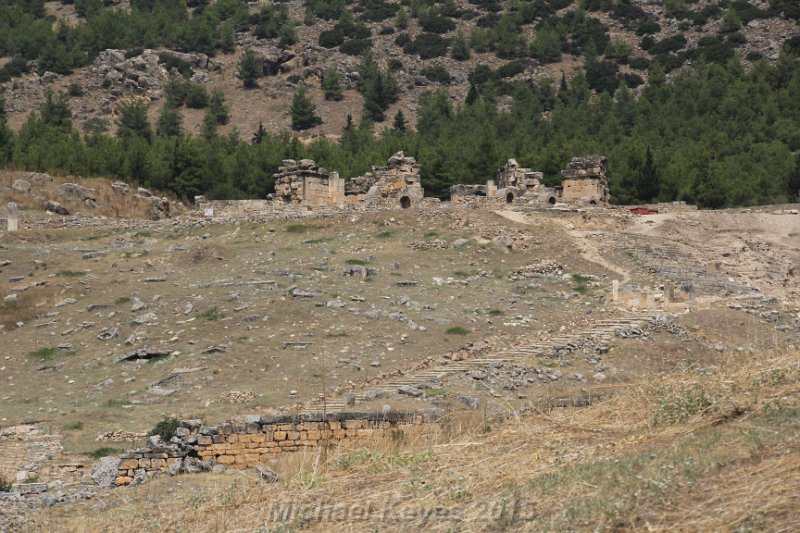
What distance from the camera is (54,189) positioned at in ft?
147

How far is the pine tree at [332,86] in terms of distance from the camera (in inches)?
3600

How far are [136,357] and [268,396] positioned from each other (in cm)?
416

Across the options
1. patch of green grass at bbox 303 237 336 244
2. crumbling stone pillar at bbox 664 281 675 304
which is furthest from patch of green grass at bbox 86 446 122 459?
patch of green grass at bbox 303 237 336 244

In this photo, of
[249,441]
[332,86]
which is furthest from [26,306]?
[332,86]

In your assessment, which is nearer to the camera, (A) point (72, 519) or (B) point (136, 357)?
(A) point (72, 519)

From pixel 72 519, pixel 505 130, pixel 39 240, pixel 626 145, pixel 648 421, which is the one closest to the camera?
pixel 648 421

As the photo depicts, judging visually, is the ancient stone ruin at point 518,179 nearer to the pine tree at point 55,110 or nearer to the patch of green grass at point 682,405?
the patch of green grass at point 682,405

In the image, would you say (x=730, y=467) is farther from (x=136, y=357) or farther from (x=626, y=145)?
(x=626, y=145)

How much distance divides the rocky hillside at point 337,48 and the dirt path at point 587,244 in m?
48.5

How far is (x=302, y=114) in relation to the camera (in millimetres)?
84125

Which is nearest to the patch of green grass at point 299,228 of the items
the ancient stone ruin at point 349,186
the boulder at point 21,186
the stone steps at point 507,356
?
the ancient stone ruin at point 349,186

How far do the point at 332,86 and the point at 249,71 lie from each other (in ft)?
25.3

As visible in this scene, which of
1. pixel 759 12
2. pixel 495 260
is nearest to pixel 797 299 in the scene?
pixel 495 260

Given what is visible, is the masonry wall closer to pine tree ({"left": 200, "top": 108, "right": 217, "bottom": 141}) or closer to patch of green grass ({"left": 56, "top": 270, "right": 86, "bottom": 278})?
patch of green grass ({"left": 56, "top": 270, "right": 86, "bottom": 278})
